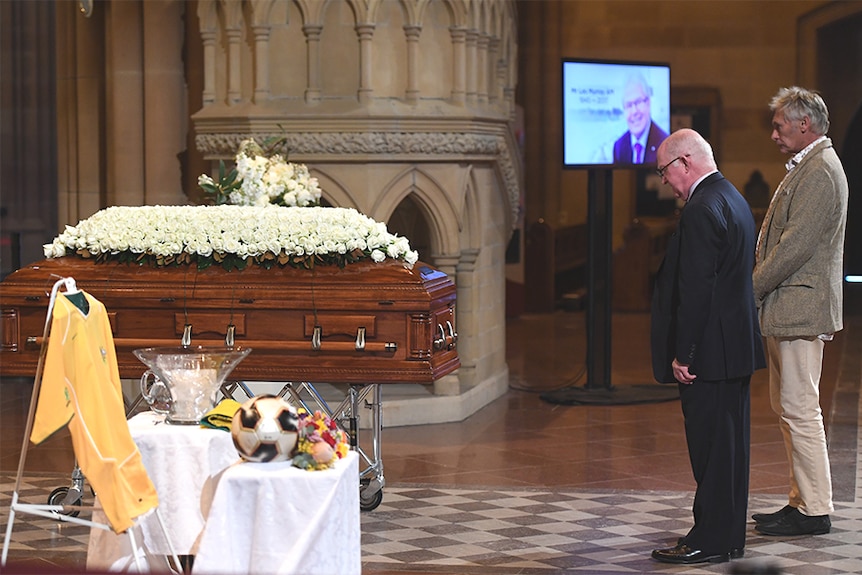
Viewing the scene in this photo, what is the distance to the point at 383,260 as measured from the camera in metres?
5.94

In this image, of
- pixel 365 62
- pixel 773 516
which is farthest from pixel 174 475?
pixel 365 62

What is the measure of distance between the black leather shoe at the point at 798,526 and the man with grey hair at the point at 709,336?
1.48 ft

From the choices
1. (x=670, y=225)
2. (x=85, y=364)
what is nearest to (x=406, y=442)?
(x=85, y=364)

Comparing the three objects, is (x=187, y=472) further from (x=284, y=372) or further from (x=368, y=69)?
(x=368, y=69)

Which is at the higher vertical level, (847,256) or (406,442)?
(847,256)

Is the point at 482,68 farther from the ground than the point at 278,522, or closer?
farther from the ground

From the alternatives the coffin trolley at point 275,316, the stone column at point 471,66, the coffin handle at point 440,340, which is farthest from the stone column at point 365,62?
the coffin handle at point 440,340

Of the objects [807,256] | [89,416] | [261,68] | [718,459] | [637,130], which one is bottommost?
[718,459]

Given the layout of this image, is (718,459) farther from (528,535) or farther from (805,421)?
(528,535)

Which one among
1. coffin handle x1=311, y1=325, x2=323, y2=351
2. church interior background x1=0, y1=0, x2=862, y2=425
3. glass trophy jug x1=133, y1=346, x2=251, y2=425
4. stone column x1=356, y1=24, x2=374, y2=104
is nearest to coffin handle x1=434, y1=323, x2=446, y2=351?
coffin handle x1=311, y1=325, x2=323, y2=351

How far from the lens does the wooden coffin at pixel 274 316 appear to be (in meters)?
5.79

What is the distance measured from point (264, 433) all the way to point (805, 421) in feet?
9.00

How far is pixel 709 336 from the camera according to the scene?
210 inches

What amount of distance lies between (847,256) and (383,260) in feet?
25.1
